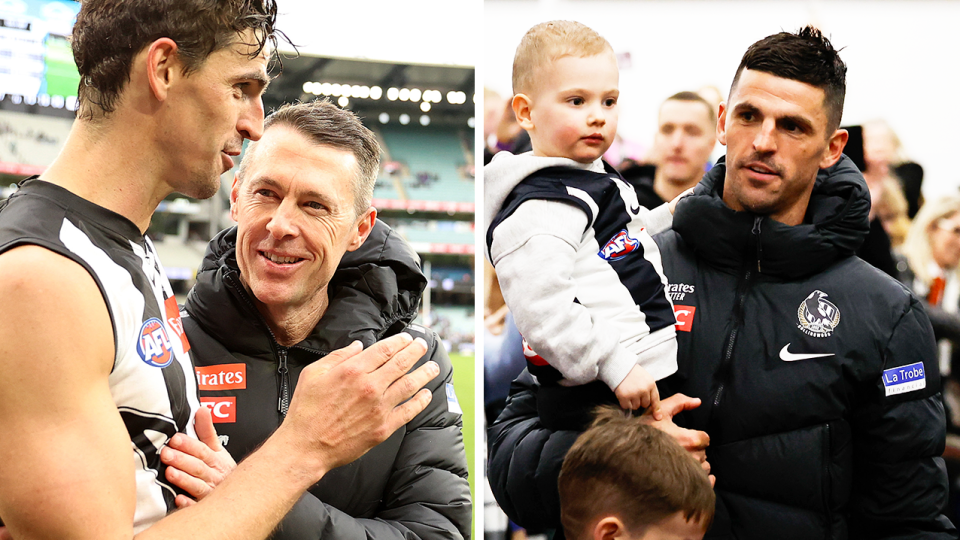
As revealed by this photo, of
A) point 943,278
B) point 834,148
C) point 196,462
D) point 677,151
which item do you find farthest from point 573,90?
point 943,278

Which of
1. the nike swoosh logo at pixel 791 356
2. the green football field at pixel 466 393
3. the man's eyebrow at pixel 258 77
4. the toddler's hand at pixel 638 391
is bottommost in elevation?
the green football field at pixel 466 393

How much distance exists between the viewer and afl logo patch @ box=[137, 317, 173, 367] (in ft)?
3.22

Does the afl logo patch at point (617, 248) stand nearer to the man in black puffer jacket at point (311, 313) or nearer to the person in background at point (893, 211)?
the man in black puffer jacket at point (311, 313)

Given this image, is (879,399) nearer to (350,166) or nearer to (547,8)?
(350,166)

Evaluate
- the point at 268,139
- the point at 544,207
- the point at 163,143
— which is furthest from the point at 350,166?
the point at 163,143

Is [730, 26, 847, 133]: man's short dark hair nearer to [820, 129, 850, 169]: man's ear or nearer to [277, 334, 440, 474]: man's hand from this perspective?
A: [820, 129, 850, 169]: man's ear

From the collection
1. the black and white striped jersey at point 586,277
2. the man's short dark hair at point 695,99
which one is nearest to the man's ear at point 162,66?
the black and white striped jersey at point 586,277

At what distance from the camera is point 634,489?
1417 mm

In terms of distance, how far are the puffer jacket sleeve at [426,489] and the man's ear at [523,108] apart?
0.63m

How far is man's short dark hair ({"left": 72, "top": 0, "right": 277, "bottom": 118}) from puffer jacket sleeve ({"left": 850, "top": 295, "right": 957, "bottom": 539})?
1564 mm

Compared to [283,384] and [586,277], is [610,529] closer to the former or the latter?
[586,277]

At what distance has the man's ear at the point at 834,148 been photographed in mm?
1774

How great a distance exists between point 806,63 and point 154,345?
5.21ft

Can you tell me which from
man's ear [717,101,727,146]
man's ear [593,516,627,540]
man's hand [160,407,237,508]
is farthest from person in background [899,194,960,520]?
man's hand [160,407,237,508]
